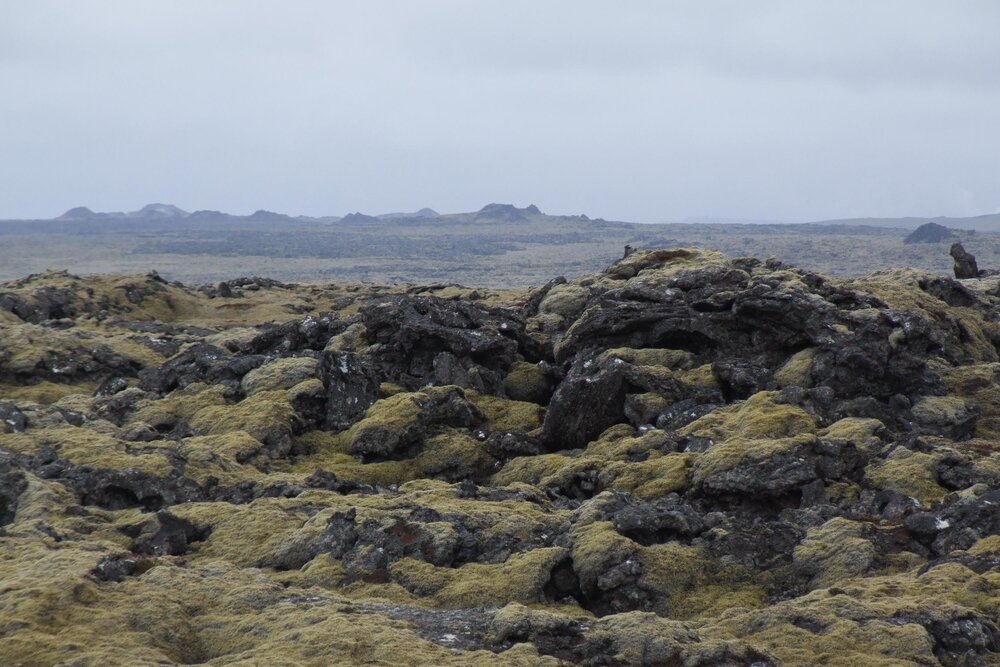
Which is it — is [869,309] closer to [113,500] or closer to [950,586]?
[950,586]

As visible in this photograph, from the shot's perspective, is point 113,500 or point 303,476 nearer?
point 113,500

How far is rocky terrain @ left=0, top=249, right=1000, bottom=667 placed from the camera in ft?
47.1

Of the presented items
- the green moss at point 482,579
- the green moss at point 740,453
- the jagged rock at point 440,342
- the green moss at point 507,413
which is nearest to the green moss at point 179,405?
the jagged rock at point 440,342

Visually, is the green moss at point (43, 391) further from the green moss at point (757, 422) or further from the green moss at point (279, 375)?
the green moss at point (757, 422)

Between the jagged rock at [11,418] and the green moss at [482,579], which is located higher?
the jagged rock at [11,418]

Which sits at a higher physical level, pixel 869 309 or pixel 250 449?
pixel 869 309

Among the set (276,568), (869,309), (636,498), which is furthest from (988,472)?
(276,568)

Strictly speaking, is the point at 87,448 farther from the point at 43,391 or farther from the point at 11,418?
the point at 43,391

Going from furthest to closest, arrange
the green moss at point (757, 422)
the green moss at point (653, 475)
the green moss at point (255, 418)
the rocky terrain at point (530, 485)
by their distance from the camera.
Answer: the green moss at point (255, 418) < the green moss at point (757, 422) < the green moss at point (653, 475) < the rocky terrain at point (530, 485)

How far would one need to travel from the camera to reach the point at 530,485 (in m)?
24.2

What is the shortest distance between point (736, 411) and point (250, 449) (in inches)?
580

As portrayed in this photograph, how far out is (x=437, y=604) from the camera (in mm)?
17078

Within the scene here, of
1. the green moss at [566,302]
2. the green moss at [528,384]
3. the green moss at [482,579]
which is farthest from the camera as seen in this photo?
the green moss at [566,302]

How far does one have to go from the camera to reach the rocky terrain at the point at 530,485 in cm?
1437
